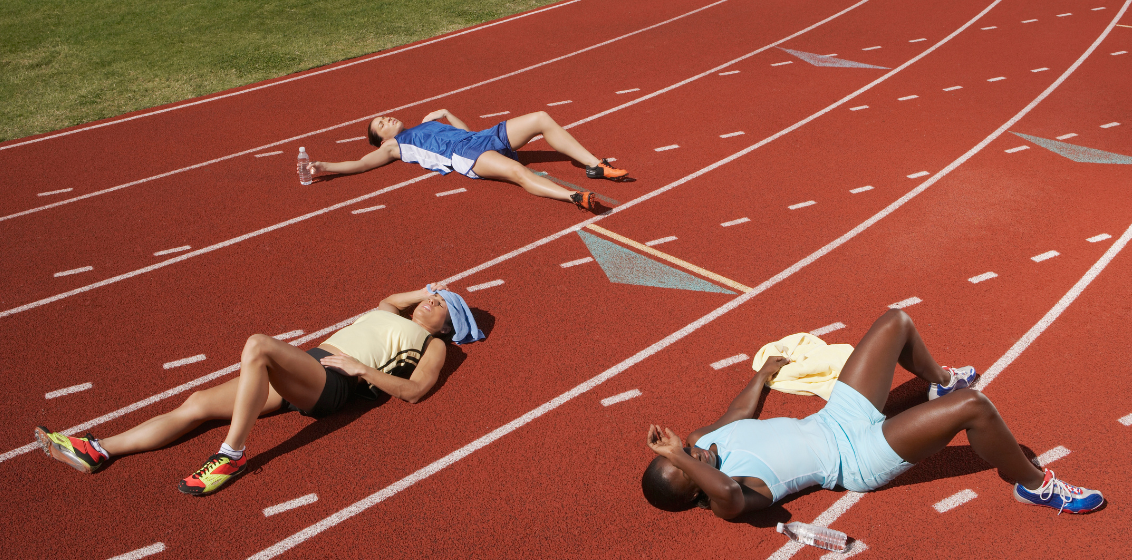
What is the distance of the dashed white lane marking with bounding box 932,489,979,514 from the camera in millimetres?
4090

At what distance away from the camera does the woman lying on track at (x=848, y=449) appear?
3.74 m

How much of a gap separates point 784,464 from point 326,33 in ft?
40.7

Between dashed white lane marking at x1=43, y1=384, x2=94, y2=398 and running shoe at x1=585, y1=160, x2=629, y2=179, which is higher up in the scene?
running shoe at x1=585, y1=160, x2=629, y2=179

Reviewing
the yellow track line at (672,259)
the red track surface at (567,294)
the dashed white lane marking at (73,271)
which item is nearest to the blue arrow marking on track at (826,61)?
the red track surface at (567,294)

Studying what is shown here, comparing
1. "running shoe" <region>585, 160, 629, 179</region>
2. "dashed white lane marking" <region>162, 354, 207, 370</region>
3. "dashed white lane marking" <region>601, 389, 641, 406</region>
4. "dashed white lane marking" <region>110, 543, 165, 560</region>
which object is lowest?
"dashed white lane marking" <region>110, 543, 165, 560</region>

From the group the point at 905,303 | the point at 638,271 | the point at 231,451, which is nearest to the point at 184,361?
the point at 231,451

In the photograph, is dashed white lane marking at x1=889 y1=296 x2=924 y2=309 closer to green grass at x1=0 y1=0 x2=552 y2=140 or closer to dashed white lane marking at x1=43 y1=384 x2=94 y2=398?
dashed white lane marking at x1=43 y1=384 x2=94 y2=398

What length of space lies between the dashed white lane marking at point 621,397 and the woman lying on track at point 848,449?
73 centimetres

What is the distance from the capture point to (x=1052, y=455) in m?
4.36

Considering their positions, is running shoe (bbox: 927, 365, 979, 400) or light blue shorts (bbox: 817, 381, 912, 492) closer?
light blue shorts (bbox: 817, 381, 912, 492)

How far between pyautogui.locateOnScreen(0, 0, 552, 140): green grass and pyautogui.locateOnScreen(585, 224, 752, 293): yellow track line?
7.26m

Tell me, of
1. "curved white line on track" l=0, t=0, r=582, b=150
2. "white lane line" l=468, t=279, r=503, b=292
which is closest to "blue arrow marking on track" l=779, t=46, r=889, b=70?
"curved white line on track" l=0, t=0, r=582, b=150

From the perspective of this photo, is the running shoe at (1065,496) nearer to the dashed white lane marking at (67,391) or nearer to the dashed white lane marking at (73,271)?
the dashed white lane marking at (67,391)

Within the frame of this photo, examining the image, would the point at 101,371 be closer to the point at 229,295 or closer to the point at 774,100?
the point at 229,295
